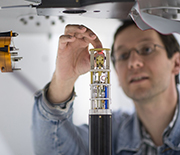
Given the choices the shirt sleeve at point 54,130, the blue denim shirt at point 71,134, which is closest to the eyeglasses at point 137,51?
the blue denim shirt at point 71,134

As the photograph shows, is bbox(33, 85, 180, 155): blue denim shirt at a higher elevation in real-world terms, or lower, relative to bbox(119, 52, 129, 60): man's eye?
lower

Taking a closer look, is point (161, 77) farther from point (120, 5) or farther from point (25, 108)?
point (120, 5)

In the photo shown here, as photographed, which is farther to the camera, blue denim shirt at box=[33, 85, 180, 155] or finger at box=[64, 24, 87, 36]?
blue denim shirt at box=[33, 85, 180, 155]

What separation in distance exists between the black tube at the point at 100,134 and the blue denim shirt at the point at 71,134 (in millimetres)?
240

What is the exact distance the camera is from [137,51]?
1394 millimetres

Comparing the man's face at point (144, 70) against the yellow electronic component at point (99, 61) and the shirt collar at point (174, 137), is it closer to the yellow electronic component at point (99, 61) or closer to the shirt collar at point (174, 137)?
the shirt collar at point (174, 137)

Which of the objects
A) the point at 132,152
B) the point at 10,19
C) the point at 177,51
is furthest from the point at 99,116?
the point at 177,51

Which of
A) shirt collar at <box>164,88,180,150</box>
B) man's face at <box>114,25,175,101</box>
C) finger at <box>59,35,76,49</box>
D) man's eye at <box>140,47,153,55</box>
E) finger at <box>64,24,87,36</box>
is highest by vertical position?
man's eye at <box>140,47,153,55</box>

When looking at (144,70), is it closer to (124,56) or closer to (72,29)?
(124,56)

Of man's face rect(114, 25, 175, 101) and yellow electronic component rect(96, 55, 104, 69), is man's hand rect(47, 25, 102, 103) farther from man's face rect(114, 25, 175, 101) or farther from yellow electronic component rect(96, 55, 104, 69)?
man's face rect(114, 25, 175, 101)

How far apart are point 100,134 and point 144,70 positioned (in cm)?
92

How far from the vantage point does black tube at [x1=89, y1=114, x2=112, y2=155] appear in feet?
1.62

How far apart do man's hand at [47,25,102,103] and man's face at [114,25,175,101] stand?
2.37 ft

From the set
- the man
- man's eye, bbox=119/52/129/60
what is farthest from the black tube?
man's eye, bbox=119/52/129/60
